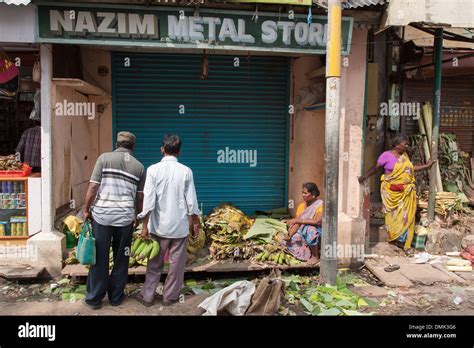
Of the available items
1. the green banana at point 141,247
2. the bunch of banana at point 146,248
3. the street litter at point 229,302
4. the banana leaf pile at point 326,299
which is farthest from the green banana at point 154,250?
the banana leaf pile at point 326,299

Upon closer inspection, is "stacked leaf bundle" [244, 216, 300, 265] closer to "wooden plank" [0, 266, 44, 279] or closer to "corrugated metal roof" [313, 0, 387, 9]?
"wooden plank" [0, 266, 44, 279]

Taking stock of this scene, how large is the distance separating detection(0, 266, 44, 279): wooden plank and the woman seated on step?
11.9ft

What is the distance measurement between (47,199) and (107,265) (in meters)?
1.70

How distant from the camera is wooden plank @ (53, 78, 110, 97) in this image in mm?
5957

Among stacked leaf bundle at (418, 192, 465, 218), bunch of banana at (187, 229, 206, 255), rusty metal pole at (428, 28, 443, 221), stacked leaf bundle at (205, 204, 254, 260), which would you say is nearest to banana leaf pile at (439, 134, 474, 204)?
stacked leaf bundle at (418, 192, 465, 218)

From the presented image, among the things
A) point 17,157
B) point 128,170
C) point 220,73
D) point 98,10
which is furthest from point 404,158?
point 17,157

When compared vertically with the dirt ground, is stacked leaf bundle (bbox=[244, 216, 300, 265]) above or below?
above

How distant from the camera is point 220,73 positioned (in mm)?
7801

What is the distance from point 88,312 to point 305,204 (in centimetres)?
334

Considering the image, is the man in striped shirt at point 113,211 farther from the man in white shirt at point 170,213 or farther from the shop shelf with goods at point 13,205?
the shop shelf with goods at point 13,205

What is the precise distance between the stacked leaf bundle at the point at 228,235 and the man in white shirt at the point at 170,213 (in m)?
1.25

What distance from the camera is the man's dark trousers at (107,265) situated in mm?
4988

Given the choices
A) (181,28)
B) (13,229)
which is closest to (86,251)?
(13,229)

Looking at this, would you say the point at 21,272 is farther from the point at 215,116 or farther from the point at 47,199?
the point at 215,116
